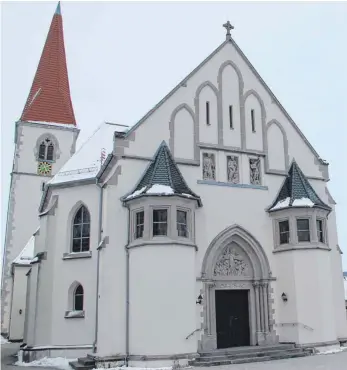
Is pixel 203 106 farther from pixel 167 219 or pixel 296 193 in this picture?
pixel 167 219

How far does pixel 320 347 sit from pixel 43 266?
11.5 meters

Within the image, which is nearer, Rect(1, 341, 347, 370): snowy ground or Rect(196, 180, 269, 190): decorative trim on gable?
Rect(1, 341, 347, 370): snowy ground

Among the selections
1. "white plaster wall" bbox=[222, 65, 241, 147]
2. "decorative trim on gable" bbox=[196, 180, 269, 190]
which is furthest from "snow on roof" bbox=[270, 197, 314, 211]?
"white plaster wall" bbox=[222, 65, 241, 147]

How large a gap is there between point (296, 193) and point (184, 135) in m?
5.21

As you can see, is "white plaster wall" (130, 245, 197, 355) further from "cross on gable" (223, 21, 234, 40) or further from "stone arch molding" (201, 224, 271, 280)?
"cross on gable" (223, 21, 234, 40)

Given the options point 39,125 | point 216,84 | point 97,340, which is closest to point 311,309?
point 97,340

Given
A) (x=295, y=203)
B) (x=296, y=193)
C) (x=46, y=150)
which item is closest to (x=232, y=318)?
(x=295, y=203)

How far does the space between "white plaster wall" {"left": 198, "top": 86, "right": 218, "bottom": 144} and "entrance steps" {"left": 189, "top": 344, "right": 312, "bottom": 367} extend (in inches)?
324

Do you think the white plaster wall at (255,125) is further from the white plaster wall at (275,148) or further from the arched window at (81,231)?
the arched window at (81,231)

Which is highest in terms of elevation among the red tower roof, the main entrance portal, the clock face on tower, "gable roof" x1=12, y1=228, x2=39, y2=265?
the red tower roof

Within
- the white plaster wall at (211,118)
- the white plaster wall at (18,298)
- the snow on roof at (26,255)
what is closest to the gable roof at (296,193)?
the white plaster wall at (211,118)

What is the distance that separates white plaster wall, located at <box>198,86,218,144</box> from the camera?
763 inches

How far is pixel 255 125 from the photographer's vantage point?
2038 centimetres

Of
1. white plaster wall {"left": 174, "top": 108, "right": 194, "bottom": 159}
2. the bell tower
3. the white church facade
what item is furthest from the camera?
the bell tower
